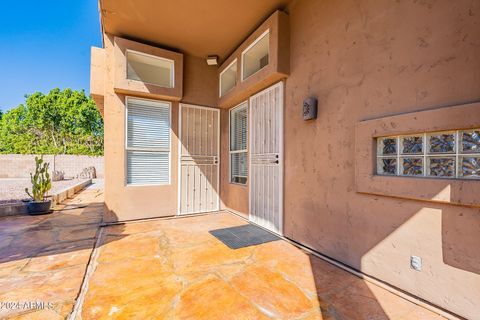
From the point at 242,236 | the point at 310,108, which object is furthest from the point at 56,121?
the point at 310,108

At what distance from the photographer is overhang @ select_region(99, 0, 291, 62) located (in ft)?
12.1

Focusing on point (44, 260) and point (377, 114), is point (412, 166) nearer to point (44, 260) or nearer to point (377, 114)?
point (377, 114)

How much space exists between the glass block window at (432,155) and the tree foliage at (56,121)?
2340 centimetres

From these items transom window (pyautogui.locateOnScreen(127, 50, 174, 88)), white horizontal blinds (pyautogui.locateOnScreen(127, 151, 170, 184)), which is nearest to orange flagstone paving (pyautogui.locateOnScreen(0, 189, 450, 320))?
white horizontal blinds (pyautogui.locateOnScreen(127, 151, 170, 184))

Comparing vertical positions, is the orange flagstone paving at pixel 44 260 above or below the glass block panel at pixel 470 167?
below

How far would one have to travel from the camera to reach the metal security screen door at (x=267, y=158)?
3889mm

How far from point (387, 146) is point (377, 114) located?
14.3 inches

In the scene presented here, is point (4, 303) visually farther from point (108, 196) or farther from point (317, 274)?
point (317, 274)

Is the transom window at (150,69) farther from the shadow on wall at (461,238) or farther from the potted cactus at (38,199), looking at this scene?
the shadow on wall at (461,238)

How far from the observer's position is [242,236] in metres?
3.83

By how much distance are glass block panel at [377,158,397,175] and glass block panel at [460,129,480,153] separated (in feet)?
1.75

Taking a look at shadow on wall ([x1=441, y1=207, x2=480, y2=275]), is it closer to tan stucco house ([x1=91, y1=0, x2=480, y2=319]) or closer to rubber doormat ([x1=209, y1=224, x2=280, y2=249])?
tan stucco house ([x1=91, y1=0, x2=480, y2=319])

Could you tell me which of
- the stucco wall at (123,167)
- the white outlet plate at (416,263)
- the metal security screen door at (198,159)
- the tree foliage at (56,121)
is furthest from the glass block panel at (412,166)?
the tree foliage at (56,121)

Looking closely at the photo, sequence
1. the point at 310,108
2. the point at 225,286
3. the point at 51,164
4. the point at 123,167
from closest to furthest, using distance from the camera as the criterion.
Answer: the point at 225,286 < the point at 310,108 < the point at 123,167 < the point at 51,164
